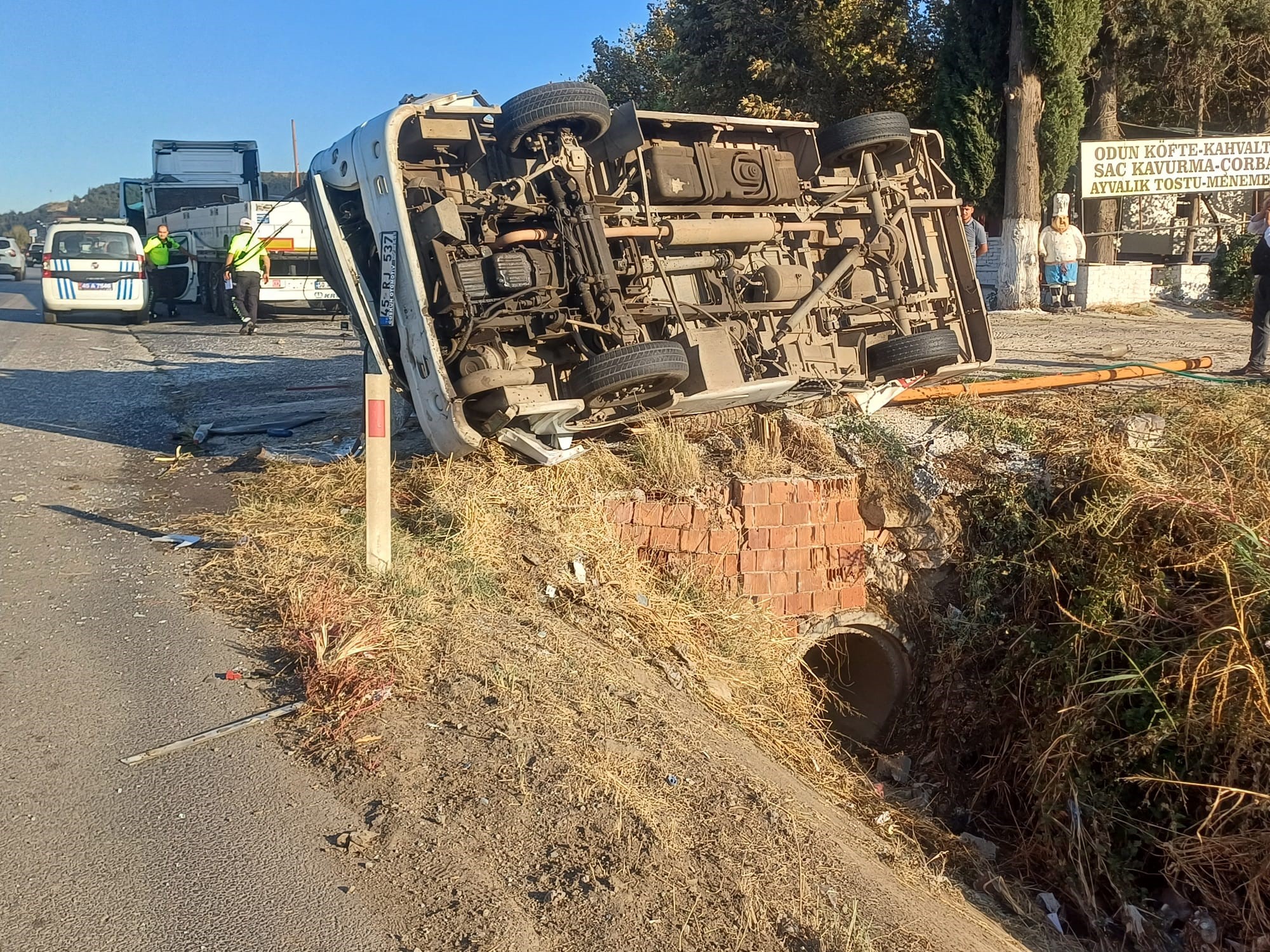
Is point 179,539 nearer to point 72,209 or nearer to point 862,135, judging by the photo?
point 862,135

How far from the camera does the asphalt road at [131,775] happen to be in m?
3.00

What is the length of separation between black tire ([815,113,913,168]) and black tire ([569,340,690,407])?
2.41 metres

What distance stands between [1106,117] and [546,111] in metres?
15.7

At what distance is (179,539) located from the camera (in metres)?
5.98

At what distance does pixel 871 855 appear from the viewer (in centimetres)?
424

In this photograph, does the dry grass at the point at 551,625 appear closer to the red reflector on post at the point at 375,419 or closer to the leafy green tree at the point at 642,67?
the red reflector on post at the point at 375,419

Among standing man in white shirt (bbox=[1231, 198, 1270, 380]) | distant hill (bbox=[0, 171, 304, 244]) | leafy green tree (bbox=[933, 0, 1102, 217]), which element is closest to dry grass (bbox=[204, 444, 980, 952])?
standing man in white shirt (bbox=[1231, 198, 1270, 380])

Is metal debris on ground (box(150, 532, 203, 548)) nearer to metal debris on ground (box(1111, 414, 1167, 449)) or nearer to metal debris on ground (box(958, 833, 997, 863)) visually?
metal debris on ground (box(958, 833, 997, 863))

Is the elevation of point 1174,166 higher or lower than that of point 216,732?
higher

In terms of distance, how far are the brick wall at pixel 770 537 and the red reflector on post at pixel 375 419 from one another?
1.64 meters

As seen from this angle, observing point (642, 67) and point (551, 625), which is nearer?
point (551, 625)

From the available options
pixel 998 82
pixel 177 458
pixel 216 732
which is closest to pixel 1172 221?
pixel 998 82

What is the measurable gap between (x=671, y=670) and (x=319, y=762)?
78.0 inches

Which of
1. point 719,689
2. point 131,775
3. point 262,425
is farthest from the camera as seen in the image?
point 262,425
